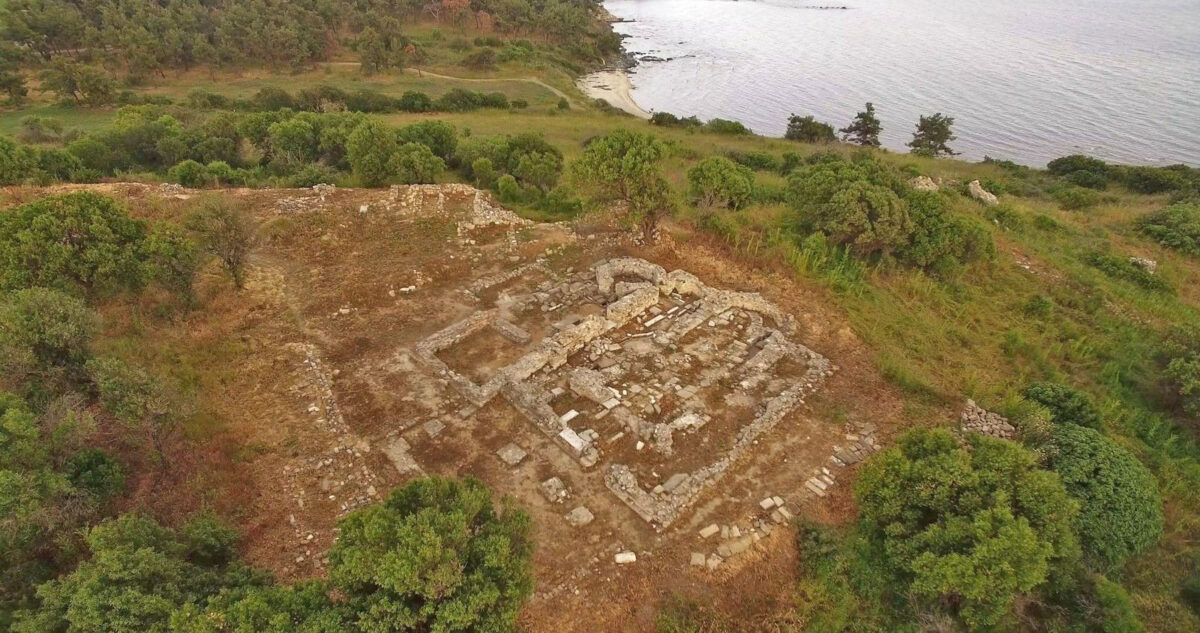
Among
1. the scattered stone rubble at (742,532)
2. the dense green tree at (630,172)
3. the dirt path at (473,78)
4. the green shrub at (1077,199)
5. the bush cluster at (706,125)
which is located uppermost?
the dense green tree at (630,172)

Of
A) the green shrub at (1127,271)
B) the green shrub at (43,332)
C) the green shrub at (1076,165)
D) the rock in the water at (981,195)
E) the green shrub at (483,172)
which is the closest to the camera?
the green shrub at (43,332)

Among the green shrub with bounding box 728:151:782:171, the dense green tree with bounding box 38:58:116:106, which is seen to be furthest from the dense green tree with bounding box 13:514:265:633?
the dense green tree with bounding box 38:58:116:106

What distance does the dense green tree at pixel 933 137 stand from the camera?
48.3m

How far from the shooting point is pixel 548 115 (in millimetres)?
55969

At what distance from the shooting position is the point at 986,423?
1509 cm

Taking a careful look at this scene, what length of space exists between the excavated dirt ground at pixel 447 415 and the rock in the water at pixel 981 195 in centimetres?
2093

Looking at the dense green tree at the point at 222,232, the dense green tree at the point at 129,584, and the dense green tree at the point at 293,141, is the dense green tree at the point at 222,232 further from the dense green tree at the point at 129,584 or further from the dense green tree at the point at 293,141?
the dense green tree at the point at 293,141

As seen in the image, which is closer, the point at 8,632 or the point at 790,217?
the point at 8,632

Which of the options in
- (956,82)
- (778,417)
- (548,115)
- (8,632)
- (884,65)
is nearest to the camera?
(8,632)

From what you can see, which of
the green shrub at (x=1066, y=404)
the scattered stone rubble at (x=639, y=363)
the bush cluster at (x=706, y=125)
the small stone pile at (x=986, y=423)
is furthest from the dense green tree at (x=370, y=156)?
the bush cluster at (x=706, y=125)

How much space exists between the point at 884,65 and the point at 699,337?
72.4 m

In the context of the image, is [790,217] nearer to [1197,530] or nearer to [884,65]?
[1197,530]

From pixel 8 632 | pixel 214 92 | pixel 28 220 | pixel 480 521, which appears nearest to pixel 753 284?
pixel 480 521

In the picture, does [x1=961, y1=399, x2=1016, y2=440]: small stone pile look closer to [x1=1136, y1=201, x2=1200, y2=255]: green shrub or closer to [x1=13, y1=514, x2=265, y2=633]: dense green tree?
[x1=13, y1=514, x2=265, y2=633]: dense green tree
